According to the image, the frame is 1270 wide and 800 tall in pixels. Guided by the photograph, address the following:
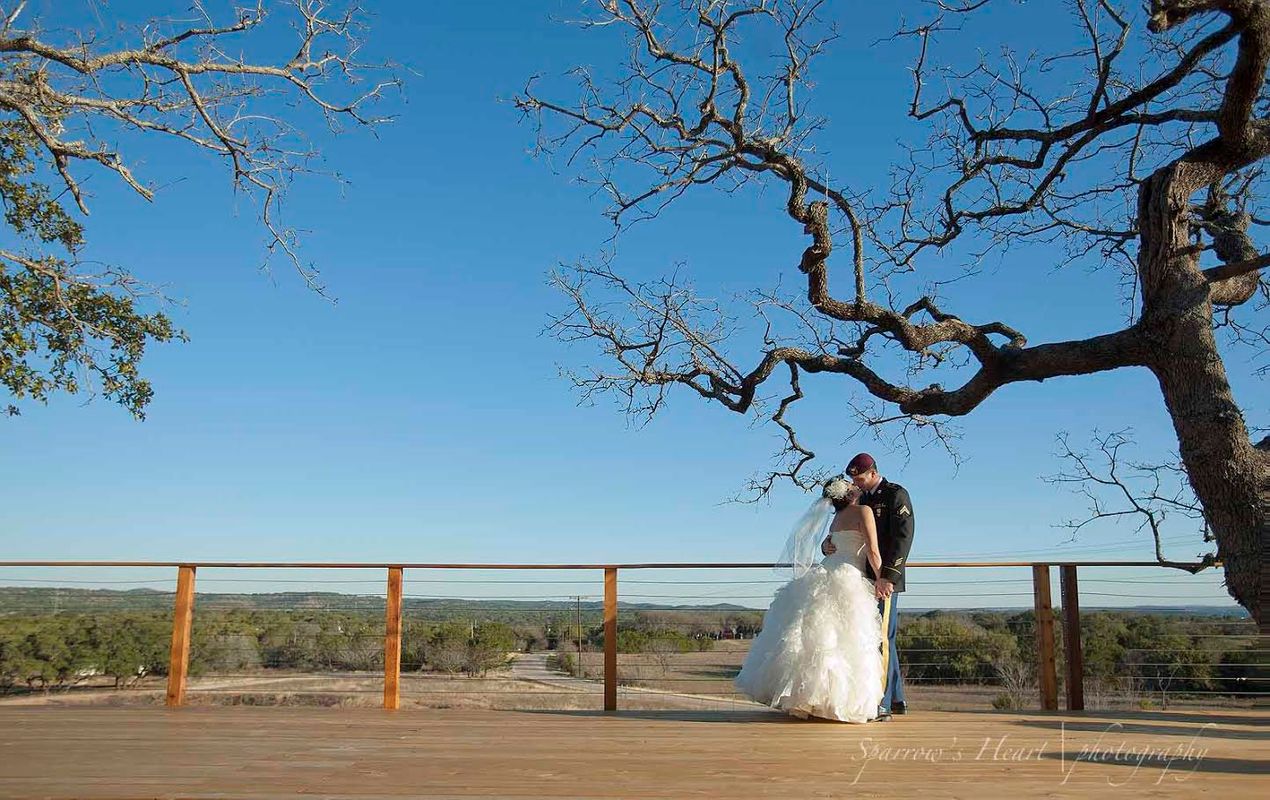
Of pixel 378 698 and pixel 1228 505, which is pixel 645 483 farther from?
pixel 1228 505

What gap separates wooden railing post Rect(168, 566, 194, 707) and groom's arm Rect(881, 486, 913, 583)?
17.2ft

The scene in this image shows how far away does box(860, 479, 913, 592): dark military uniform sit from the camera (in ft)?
19.4

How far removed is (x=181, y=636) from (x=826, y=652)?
4900mm

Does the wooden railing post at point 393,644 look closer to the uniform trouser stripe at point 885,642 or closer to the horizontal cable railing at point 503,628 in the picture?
the horizontal cable railing at point 503,628

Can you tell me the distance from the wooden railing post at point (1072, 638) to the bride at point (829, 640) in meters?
1.87

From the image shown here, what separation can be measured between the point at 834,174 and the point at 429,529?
76.2ft

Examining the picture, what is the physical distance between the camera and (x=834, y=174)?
863cm

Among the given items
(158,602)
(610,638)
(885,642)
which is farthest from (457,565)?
(885,642)

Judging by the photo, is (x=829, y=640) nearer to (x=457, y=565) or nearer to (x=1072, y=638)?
(x=1072, y=638)

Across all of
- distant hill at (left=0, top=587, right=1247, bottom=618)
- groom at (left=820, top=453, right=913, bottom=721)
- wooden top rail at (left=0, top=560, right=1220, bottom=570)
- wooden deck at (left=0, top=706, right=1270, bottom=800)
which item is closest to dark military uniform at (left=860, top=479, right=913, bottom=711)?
groom at (left=820, top=453, right=913, bottom=721)

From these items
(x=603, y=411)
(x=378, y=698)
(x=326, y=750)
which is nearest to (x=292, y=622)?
(x=378, y=698)

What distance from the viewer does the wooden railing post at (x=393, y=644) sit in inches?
267

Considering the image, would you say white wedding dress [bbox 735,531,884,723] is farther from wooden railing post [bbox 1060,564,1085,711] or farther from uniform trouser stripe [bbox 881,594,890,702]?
wooden railing post [bbox 1060,564,1085,711]

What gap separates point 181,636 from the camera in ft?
22.9
